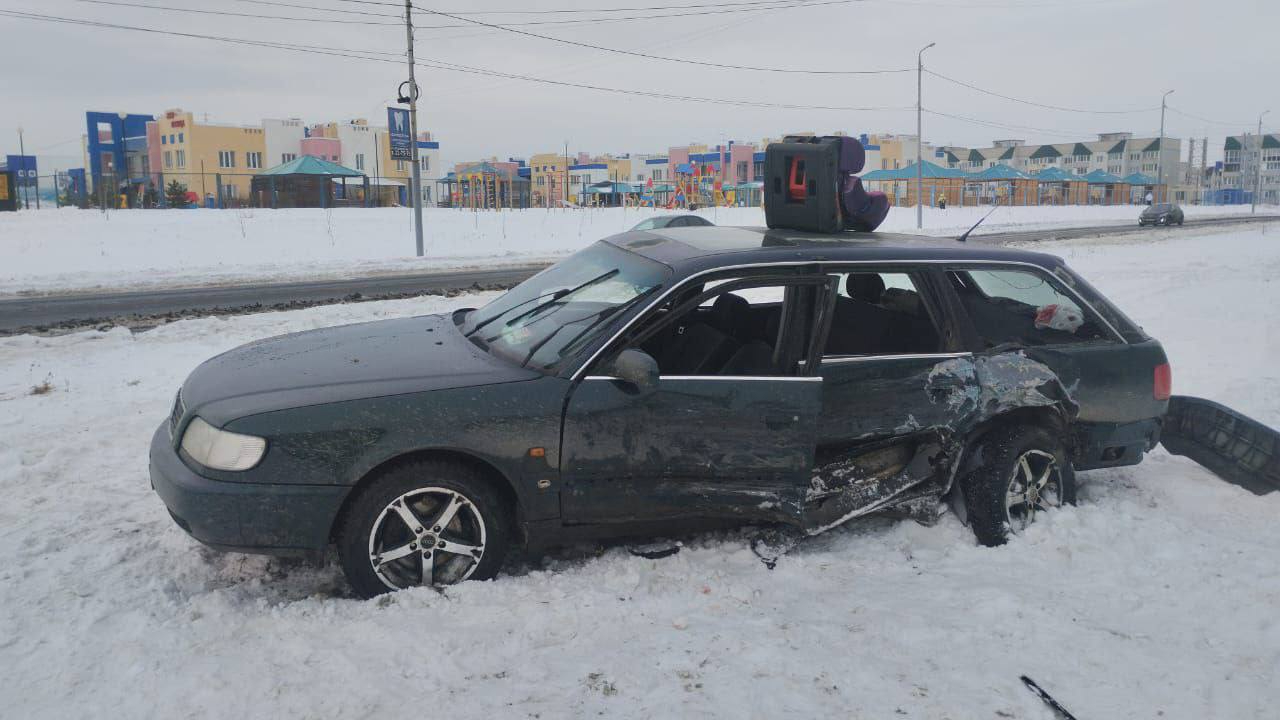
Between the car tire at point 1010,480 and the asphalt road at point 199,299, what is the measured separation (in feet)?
34.4

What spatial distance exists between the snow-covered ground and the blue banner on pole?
292cm

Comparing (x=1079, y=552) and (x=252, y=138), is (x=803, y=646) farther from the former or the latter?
(x=252, y=138)

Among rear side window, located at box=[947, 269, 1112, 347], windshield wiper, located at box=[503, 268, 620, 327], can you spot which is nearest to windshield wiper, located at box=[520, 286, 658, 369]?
windshield wiper, located at box=[503, 268, 620, 327]

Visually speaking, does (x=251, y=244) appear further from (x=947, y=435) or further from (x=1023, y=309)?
(x=947, y=435)

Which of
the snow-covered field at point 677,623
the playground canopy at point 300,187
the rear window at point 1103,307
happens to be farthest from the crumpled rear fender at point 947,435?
the playground canopy at point 300,187

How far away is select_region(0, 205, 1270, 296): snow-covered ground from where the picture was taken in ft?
64.6

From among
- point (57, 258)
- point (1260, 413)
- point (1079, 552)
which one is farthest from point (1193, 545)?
point (57, 258)

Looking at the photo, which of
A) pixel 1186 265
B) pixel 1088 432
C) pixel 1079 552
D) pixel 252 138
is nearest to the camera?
pixel 1079 552

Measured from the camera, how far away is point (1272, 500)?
5344 mm

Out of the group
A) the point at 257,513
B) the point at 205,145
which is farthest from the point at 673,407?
the point at 205,145

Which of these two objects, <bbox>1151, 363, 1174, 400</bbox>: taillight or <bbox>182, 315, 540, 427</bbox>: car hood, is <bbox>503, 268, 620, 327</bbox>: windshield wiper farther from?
<bbox>1151, 363, 1174, 400</bbox>: taillight

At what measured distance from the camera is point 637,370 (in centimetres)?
389

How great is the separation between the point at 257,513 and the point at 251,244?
26.6m

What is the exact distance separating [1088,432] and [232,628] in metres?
4.10
